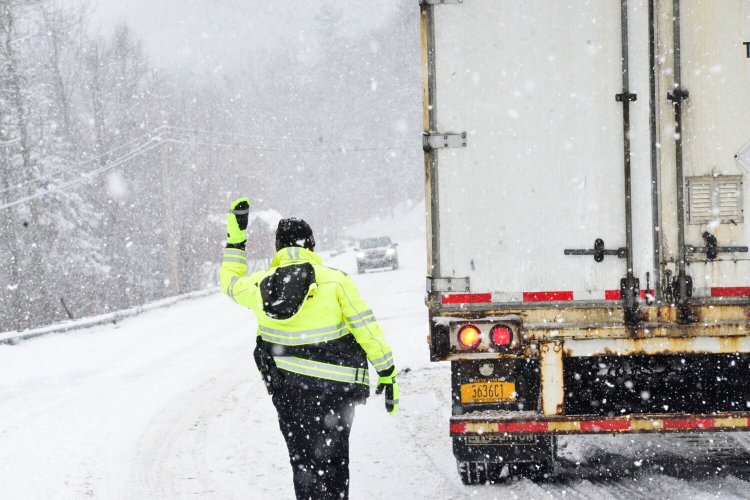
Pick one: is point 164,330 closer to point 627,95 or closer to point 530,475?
point 530,475

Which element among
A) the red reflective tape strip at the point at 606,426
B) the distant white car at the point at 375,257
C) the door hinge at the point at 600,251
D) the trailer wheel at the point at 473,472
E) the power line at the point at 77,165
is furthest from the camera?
the distant white car at the point at 375,257

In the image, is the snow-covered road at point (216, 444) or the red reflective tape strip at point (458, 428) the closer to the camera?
the red reflective tape strip at point (458, 428)

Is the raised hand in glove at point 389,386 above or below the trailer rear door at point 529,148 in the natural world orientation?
below

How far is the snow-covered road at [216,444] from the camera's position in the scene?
20.2 ft

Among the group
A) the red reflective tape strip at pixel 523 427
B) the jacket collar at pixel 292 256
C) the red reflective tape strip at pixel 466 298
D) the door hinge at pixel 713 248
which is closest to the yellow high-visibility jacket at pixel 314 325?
the jacket collar at pixel 292 256

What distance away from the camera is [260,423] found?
28.5 ft

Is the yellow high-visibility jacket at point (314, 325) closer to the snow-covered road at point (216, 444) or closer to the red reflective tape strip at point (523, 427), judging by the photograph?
the red reflective tape strip at point (523, 427)

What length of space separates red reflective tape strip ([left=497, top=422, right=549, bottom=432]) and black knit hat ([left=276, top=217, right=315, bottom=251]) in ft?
5.37

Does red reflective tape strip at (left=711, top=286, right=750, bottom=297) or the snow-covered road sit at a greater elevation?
red reflective tape strip at (left=711, top=286, right=750, bottom=297)

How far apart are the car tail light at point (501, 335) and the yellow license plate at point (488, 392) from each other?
36 centimetres

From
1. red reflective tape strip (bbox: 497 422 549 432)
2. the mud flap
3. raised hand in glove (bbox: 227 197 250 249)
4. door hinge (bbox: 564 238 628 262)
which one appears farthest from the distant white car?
raised hand in glove (bbox: 227 197 250 249)

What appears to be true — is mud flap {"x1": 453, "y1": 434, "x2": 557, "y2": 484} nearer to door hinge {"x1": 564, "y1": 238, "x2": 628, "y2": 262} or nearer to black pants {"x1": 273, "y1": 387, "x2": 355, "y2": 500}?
black pants {"x1": 273, "y1": 387, "x2": 355, "y2": 500}

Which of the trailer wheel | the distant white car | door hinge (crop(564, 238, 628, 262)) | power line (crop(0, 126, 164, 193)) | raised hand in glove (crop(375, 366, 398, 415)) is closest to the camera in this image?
raised hand in glove (crop(375, 366, 398, 415))

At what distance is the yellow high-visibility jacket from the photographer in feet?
15.1
